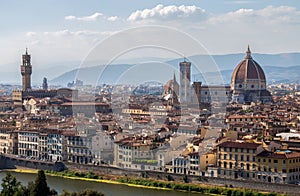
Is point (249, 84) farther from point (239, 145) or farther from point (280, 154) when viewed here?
point (280, 154)

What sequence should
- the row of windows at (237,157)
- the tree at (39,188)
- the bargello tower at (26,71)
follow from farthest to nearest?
the bargello tower at (26,71) < the row of windows at (237,157) < the tree at (39,188)

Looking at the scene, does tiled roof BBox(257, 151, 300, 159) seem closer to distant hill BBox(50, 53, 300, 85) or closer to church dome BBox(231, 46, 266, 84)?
distant hill BBox(50, 53, 300, 85)

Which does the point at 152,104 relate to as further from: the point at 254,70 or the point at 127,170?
the point at 127,170

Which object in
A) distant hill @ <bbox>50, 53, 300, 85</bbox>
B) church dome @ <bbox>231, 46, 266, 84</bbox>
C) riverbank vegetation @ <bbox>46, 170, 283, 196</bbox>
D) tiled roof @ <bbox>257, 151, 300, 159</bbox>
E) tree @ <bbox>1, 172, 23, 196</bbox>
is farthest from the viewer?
church dome @ <bbox>231, 46, 266, 84</bbox>

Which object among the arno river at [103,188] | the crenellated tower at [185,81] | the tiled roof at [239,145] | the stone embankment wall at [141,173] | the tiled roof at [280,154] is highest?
the crenellated tower at [185,81]

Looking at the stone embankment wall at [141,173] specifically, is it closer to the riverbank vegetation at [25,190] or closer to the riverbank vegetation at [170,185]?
the riverbank vegetation at [170,185]

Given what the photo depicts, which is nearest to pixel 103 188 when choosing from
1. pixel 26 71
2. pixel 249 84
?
pixel 249 84

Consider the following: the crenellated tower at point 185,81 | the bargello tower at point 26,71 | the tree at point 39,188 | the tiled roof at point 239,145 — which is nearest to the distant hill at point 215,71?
the crenellated tower at point 185,81

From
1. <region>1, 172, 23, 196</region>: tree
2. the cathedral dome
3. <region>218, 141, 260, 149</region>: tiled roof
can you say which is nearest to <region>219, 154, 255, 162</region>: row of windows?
<region>218, 141, 260, 149</region>: tiled roof
